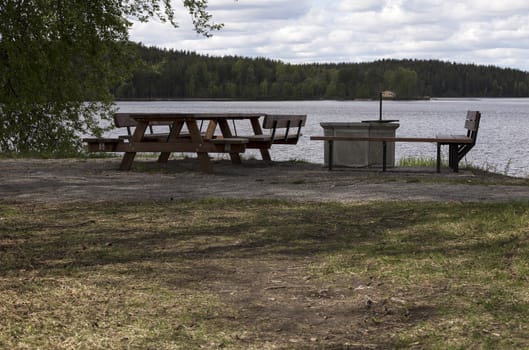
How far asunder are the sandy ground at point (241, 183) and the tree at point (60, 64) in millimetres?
776

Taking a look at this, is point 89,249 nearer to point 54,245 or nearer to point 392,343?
point 54,245

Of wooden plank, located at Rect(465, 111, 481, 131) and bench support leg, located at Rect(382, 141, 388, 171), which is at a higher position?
wooden plank, located at Rect(465, 111, 481, 131)

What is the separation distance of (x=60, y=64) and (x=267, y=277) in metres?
5.76

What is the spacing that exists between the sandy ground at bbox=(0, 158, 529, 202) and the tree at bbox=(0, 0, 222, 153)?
78 centimetres

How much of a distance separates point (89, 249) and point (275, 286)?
1995mm

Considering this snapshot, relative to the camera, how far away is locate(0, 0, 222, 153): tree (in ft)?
31.0

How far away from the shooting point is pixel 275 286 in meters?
5.30

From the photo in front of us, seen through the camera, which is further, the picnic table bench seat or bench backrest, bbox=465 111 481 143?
the picnic table bench seat

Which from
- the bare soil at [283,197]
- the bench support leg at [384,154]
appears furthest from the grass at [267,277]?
the bench support leg at [384,154]

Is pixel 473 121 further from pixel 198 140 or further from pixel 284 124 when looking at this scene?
pixel 198 140

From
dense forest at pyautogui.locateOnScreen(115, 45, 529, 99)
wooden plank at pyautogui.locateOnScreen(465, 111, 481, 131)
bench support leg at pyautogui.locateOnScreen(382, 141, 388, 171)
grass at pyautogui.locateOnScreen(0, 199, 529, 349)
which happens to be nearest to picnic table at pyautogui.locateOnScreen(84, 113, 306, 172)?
bench support leg at pyautogui.locateOnScreen(382, 141, 388, 171)

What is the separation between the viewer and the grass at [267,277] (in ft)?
13.9

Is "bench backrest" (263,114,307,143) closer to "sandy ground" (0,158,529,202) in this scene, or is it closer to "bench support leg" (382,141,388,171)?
"sandy ground" (0,158,529,202)

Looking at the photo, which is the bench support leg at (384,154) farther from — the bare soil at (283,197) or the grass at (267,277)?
the grass at (267,277)
